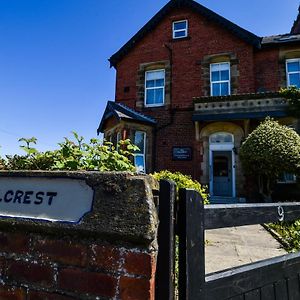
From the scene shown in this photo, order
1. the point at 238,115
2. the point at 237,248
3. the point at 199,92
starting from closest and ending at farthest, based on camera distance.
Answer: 1. the point at 237,248
2. the point at 238,115
3. the point at 199,92

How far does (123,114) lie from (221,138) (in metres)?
4.70

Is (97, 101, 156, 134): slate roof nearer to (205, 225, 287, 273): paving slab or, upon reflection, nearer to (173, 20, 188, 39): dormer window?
(173, 20, 188, 39): dormer window

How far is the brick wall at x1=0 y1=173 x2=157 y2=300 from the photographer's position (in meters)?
0.93

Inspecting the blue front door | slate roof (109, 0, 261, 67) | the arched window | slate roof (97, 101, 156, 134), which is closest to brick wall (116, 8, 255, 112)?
slate roof (109, 0, 261, 67)

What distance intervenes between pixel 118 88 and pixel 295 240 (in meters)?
12.6

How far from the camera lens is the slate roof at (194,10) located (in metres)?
14.0

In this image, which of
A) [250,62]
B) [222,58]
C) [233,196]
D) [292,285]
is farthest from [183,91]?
[292,285]

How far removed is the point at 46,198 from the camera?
1.09 metres

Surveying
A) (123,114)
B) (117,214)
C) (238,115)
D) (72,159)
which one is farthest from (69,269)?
(123,114)

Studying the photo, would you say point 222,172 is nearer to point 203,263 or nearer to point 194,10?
point 194,10

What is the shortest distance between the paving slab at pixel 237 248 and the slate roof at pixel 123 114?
807 centimetres

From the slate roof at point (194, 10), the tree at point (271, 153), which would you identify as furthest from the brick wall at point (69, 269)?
the slate roof at point (194, 10)

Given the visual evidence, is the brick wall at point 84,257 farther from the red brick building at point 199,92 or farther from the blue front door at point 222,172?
the blue front door at point 222,172

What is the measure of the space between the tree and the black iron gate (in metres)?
9.64
